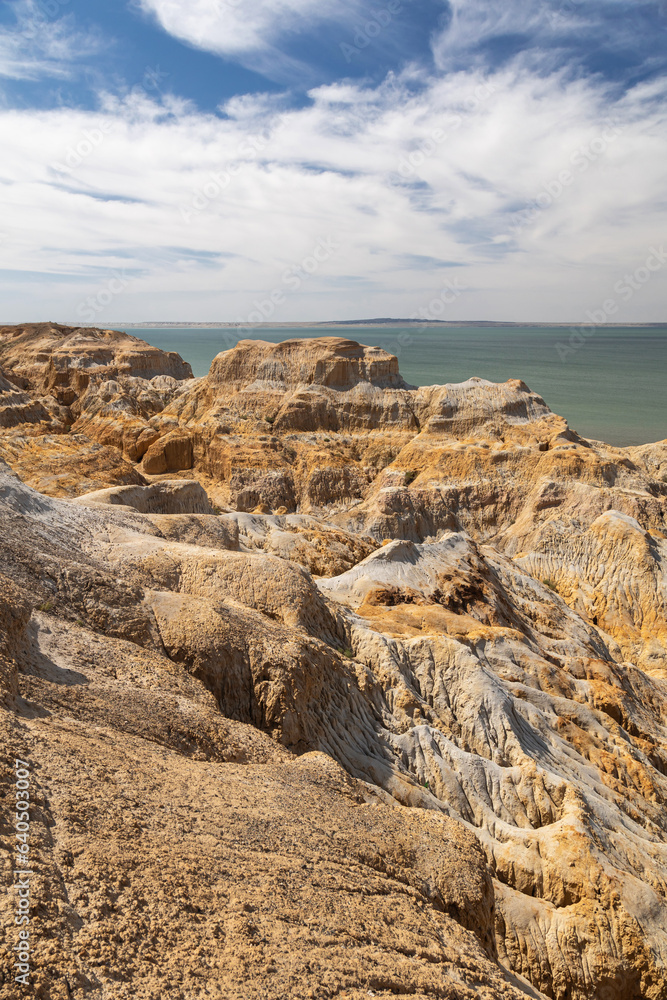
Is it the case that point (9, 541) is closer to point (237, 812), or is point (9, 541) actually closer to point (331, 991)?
point (237, 812)

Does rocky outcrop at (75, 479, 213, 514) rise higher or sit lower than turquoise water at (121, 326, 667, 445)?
lower

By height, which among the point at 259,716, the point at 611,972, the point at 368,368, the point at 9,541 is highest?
the point at 368,368

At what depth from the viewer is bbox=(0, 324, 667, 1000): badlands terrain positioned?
191 inches

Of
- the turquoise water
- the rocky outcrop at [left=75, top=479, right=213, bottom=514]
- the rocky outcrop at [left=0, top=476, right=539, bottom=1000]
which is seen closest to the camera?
the rocky outcrop at [left=0, top=476, right=539, bottom=1000]

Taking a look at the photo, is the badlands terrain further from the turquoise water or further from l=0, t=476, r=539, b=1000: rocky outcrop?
the turquoise water

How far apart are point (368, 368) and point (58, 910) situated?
51594mm

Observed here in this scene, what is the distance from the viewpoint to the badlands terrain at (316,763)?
15.9 ft

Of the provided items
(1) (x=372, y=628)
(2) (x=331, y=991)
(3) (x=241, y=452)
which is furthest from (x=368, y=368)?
(2) (x=331, y=991)

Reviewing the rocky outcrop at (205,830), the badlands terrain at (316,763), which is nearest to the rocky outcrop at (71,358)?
the badlands terrain at (316,763)

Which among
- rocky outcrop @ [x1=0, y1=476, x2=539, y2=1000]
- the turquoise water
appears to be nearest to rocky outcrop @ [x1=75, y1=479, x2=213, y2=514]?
rocky outcrop @ [x1=0, y1=476, x2=539, y2=1000]

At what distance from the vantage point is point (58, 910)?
4262 mm

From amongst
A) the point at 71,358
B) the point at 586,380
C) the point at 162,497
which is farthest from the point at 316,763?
the point at 586,380

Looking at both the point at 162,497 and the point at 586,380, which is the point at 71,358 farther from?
the point at 586,380

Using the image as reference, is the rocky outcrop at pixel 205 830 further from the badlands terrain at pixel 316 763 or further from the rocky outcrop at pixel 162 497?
the rocky outcrop at pixel 162 497
